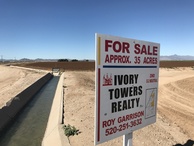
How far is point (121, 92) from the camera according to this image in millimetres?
3480

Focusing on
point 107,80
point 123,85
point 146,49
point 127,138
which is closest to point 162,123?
point 127,138

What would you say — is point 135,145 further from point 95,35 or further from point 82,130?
→ point 95,35

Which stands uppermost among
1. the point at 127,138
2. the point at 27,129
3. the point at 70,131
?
the point at 127,138

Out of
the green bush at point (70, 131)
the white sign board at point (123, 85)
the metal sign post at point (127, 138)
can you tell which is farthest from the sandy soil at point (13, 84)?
the white sign board at point (123, 85)

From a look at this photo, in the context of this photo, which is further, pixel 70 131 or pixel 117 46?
pixel 70 131

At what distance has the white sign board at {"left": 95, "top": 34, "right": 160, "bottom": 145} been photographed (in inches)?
127

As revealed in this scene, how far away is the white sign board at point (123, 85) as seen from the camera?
3217mm

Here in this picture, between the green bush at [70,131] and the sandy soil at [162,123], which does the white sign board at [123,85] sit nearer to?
the sandy soil at [162,123]

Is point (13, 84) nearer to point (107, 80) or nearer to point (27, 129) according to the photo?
point (27, 129)

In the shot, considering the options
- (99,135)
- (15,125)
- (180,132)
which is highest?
(99,135)

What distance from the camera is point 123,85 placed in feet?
11.5

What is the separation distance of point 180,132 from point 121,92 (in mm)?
5995

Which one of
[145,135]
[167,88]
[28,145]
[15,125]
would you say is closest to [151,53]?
[145,135]

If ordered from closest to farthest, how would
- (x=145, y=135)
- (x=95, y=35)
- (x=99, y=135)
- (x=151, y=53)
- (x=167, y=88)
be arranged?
(x=95, y=35)
(x=99, y=135)
(x=151, y=53)
(x=145, y=135)
(x=167, y=88)
